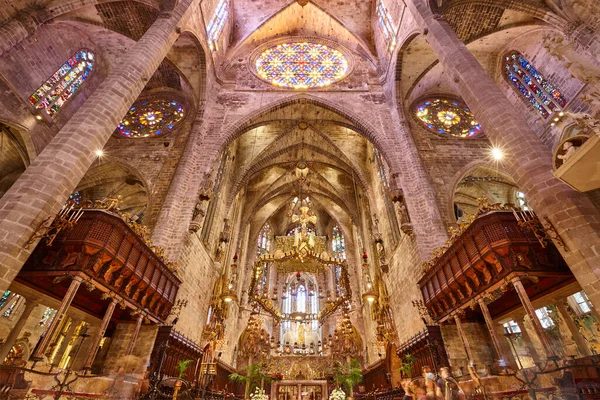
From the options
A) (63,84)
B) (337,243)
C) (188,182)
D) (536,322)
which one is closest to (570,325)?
(536,322)

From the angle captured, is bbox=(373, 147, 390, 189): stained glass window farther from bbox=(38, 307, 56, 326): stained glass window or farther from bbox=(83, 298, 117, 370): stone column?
bbox=(38, 307, 56, 326): stained glass window

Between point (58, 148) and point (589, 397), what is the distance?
10012mm

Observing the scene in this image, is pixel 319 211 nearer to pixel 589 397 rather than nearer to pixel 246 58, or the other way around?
pixel 246 58

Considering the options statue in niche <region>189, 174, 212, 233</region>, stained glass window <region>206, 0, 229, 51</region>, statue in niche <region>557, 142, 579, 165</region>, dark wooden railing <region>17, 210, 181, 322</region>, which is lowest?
dark wooden railing <region>17, 210, 181, 322</region>

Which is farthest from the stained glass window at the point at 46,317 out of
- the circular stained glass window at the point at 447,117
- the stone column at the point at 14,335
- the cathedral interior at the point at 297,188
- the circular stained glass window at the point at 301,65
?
the circular stained glass window at the point at 447,117

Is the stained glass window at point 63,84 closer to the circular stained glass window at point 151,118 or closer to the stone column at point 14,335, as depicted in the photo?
Answer: the circular stained glass window at point 151,118

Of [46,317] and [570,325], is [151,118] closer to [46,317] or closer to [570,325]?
[46,317]

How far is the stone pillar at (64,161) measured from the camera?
5090 millimetres

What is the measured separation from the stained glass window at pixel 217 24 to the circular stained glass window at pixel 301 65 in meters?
2.91

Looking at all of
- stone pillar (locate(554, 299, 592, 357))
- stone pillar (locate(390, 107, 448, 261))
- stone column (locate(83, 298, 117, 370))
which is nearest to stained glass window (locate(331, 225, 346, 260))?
stone pillar (locate(390, 107, 448, 261))

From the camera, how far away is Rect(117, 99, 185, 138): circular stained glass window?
15477 millimetres

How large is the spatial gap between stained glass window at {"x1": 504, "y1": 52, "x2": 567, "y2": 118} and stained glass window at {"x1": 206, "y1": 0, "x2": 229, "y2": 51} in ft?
47.8

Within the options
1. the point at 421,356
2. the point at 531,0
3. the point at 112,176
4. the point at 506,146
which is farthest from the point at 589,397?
the point at 112,176

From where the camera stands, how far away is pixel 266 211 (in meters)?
25.4
